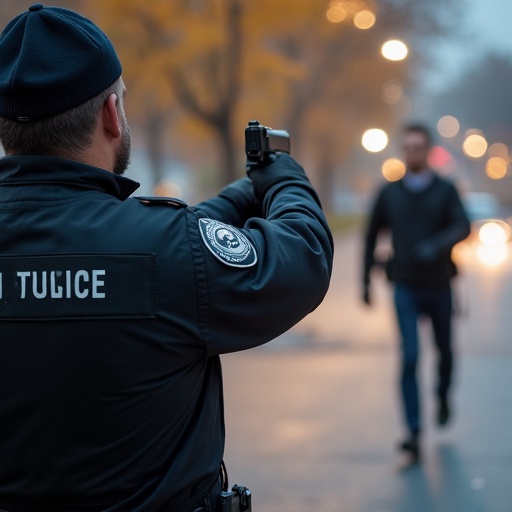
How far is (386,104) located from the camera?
29422mm

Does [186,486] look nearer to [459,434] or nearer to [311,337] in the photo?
[459,434]

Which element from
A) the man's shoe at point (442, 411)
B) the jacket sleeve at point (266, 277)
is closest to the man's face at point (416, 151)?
the man's shoe at point (442, 411)

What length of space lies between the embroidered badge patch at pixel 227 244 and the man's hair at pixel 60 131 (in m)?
0.28

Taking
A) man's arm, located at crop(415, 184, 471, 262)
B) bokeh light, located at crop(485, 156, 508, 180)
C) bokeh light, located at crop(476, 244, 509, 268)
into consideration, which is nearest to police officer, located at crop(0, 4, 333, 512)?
man's arm, located at crop(415, 184, 471, 262)

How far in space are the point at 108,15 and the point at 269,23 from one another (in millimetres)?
1955

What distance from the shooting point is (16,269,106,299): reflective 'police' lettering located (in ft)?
5.62

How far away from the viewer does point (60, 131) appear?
Answer: 179cm

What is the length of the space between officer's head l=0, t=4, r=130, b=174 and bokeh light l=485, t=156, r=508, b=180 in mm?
57923

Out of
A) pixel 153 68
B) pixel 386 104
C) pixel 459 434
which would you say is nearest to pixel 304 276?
pixel 459 434

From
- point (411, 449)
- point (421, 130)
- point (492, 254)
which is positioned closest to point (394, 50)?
point (421, 130)

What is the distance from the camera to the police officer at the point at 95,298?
1711mm

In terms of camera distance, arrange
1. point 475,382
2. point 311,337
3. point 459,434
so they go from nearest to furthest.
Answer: point 459,434 < point 475,382 < point 311,337

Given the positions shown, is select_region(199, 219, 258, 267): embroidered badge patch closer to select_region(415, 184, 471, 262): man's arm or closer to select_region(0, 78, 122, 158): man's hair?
select_region(0, 78, 122, 158): man's hair

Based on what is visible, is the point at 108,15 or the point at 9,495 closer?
the point at 9,495
